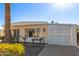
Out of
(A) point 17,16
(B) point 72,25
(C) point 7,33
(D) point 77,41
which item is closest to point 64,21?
(B) point 72,25

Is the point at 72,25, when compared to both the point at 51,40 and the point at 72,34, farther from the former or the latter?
the point at 51,40

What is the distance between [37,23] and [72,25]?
13.0 ft

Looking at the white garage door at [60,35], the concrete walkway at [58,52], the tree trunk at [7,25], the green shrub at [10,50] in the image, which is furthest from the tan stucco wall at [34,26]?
the green shrub at [10,50]

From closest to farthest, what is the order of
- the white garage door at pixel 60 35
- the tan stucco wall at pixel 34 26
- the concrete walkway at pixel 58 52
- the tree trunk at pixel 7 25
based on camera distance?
the concrete walkway at pixel 58 52, the tree trunk at pixel 7 25, the white garage door at pixel 60 35, the tan stucco wall at pixel 34 26

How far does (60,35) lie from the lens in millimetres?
25453

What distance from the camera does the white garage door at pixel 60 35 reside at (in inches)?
1001

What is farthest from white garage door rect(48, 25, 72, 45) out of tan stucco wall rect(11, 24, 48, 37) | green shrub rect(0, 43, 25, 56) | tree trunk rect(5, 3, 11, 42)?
green shrub rect(0, 43, 25, 56)

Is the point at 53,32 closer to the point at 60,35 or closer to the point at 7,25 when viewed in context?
the point at 60,35

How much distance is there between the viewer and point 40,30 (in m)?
26.8

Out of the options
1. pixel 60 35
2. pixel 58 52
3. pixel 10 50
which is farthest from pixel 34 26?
pixel 10 50

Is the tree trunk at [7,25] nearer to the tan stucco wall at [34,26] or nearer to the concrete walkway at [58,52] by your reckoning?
the concrete walkway at [58,52]

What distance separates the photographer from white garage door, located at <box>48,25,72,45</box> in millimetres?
25438

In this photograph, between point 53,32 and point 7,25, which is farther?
point 53,32

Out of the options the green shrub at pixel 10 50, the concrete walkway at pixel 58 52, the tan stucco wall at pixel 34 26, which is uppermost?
the tan stucco wall at pixel 34 26
